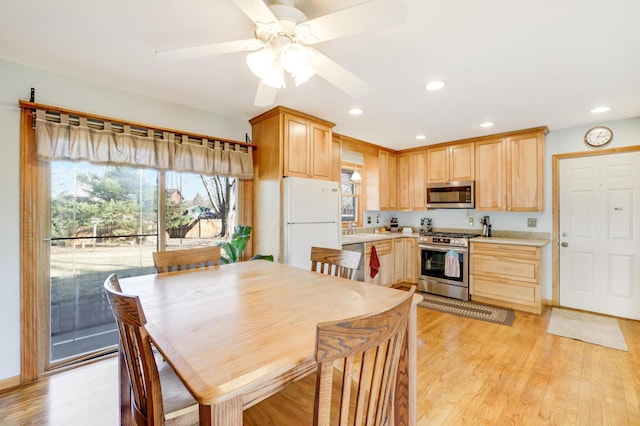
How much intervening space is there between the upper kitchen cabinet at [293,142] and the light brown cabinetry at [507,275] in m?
2.41

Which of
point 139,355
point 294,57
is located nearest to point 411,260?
point 294,57

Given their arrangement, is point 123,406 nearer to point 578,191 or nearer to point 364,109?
point 364,109

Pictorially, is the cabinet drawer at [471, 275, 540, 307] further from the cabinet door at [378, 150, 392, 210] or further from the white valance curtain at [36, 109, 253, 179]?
the white valance curtain at [36, 109, 253, 179]

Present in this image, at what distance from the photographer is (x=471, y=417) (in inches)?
68.0

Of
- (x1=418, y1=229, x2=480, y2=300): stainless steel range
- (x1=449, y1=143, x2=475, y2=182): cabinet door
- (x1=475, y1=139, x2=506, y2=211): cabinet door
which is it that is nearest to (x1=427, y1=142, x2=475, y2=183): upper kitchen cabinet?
(x1=449, y1=143, x2=475, y2=182): cabinet door

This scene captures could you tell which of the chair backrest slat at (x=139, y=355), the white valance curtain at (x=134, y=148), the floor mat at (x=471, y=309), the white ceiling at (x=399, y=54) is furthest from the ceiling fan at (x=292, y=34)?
the floor mat at (x=471, y=309)

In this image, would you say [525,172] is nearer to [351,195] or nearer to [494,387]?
[351,195]

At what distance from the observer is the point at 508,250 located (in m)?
3.61

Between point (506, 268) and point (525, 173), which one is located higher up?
point (525, 173)

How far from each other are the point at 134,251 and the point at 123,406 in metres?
1.79

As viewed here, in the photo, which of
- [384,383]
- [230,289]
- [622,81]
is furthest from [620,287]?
[230,289]

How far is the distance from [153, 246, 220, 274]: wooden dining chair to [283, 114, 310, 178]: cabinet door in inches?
48.9

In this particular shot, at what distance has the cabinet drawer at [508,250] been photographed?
11.2 ft

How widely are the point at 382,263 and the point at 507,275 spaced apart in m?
1.60
